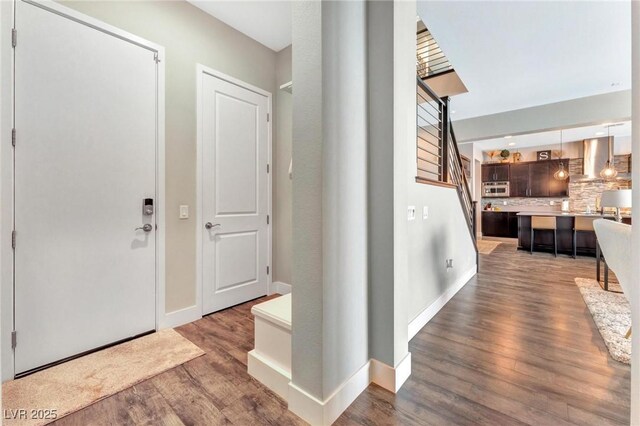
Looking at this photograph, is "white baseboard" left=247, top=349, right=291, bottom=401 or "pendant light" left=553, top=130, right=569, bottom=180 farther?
"pendant light" left=553, top=130, right=569, bottom=180

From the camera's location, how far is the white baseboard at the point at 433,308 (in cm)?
238

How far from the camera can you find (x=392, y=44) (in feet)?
5.17

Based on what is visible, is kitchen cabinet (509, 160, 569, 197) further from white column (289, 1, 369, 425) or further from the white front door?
white column (289, 1, 369, 425)

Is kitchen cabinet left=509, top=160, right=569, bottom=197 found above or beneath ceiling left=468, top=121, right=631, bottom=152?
beneath

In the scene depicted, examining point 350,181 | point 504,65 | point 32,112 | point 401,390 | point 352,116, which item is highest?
point 504,65

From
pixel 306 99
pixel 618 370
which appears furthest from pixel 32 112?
pixel 618 370

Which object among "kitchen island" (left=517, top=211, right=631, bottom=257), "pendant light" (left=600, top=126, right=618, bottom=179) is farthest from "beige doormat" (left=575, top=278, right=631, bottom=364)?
"pendant light" (left=600, top=126, right=618, bottom=179)

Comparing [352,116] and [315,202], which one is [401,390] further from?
[352,116]

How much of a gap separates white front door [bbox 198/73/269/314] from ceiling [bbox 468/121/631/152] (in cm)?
588

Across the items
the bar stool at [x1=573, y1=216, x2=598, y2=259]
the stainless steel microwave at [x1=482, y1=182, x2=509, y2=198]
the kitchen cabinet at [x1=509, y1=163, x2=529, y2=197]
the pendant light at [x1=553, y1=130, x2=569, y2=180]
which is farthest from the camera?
the stainless steel microwave at [x1=482, y1=182, x2=509, y2=198]

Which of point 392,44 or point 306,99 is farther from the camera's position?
point 392,44

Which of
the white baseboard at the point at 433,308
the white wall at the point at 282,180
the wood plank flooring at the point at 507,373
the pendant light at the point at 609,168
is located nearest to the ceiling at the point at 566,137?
the pendant light at the point at 609,168

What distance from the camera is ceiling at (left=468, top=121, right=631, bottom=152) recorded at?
264 inches

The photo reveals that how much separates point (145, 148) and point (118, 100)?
0.40 m
